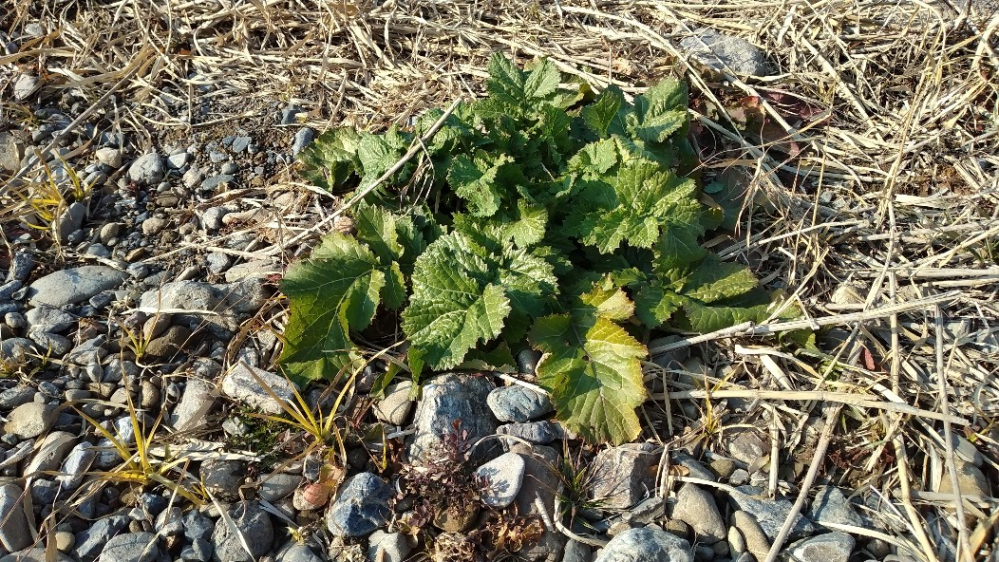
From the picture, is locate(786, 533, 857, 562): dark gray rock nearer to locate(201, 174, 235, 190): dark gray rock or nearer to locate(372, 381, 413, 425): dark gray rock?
locate(372, 381, 413, 425): dark gray rock

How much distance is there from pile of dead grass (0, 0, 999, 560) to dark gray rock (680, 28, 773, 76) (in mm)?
78

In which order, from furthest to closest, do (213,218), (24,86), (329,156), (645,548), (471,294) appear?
(24,86)
(213,218)
(329,156)
(471,294)
(645,548)

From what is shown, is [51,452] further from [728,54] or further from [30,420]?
[728,54]

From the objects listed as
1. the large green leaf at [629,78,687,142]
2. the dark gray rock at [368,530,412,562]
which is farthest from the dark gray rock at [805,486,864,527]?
the large green leaf at [629,78,687,142]

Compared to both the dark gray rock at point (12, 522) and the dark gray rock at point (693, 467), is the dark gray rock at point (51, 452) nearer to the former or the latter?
the dark gray rock at point (12, 522)

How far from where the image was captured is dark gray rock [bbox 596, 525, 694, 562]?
2235mm

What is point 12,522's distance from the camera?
2447 millimetres

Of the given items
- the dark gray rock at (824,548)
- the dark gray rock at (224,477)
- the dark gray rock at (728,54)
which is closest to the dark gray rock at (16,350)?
the dark gray rock at (224,477)

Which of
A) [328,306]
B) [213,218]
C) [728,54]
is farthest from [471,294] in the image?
[728,54]

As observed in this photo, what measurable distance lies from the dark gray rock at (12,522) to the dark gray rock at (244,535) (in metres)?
0.61

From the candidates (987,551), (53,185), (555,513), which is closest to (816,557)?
(987,551)

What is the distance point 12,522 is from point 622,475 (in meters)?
2.00

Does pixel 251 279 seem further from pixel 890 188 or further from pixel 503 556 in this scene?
pixel 890 188

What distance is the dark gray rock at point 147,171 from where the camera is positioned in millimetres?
3662
